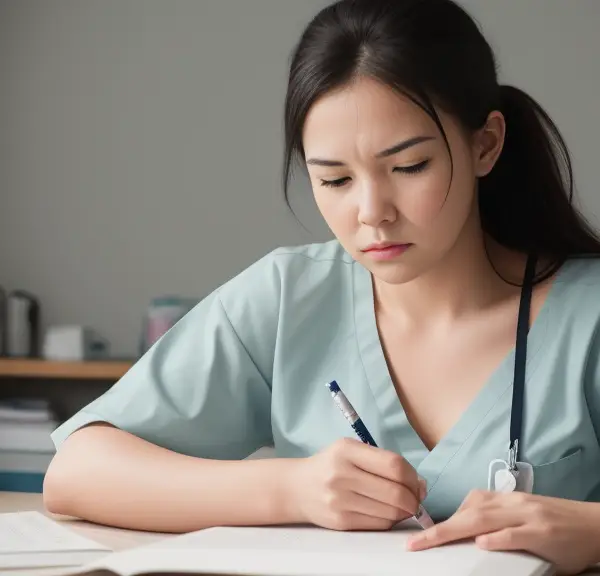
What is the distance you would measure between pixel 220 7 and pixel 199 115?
36 centimetres

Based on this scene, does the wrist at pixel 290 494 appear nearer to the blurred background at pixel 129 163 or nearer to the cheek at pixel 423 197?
the cheek at pixel 423 197

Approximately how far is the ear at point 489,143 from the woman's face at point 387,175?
0.05 meters

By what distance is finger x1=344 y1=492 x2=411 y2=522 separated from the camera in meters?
1.10

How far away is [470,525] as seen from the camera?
3.32 feet

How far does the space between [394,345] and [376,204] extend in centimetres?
27

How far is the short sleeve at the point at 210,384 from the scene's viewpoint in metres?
1.40

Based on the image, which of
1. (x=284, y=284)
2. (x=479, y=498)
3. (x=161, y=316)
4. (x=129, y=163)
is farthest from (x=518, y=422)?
(x=129, y=163)

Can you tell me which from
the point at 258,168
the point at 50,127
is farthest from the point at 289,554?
the point at 50,127

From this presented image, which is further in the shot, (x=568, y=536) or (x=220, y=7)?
(x=220, y=7)

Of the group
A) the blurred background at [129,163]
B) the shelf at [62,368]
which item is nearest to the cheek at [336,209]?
the shelf at [62,368]

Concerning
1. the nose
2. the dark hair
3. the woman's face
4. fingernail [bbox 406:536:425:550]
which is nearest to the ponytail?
the dark hair

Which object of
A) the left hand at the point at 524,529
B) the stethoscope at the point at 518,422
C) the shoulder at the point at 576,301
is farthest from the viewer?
the shoulder at the point at 576,301

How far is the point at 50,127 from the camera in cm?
384

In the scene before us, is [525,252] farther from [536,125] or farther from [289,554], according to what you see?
[289,554]
